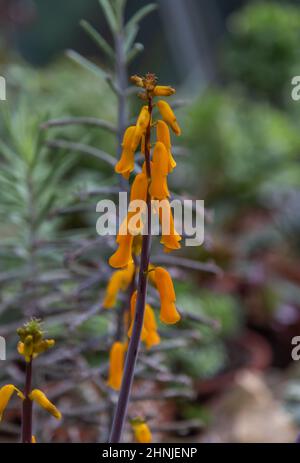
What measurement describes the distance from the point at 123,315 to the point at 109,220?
12 cm

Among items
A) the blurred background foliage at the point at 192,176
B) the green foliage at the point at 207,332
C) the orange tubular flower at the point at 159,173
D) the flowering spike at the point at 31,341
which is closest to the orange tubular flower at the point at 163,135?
the orange tubular flower at the point at 159,173

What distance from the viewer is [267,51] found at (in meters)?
3.30

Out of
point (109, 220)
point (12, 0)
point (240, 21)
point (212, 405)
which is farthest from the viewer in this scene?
point (240, 21)

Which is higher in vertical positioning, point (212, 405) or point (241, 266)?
point (241, 266)

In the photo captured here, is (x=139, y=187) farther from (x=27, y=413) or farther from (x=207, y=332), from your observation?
(x=207, y=332)

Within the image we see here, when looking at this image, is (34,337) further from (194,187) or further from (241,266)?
(194,187)

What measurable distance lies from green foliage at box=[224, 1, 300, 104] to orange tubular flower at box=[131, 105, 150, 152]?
276 centimetres

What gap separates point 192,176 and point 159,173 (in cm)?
188

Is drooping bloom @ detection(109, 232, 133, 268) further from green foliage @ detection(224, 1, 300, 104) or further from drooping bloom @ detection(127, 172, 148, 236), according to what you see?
green foliage @ detection(224, 1, 300, 104)

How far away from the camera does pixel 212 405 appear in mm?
1558

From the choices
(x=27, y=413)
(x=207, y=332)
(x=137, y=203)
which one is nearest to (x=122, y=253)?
(x=137, y=203)

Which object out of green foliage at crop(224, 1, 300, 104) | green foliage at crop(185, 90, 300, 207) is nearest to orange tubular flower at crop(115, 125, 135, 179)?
green foliage at crop(185, 90, 300, 207)
